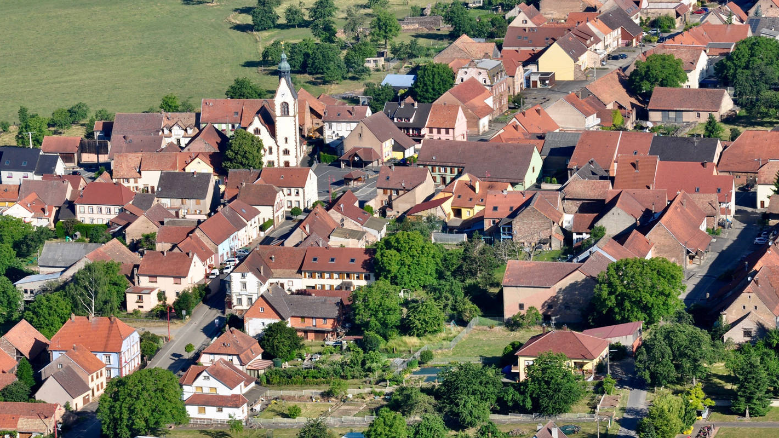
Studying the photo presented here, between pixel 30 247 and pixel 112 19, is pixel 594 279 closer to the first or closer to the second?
pixel 30 247

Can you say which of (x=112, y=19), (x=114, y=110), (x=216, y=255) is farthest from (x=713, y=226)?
(x=112, y=19)

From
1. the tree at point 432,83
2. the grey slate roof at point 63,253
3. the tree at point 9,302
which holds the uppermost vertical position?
the tree at point 432,83

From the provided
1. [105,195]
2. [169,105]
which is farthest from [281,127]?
[169,105]

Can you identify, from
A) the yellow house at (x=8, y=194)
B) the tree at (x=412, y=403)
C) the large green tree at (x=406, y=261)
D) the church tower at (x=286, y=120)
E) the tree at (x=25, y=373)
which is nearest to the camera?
the tree at (x=412, y=403)

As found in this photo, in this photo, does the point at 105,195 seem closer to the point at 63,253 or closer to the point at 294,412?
the point at 63,253

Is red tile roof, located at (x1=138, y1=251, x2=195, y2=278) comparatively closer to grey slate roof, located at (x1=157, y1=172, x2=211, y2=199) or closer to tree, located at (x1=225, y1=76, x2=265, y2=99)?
grey slate roof, located at (x1=157, y1=172, x2=211, y2=199)

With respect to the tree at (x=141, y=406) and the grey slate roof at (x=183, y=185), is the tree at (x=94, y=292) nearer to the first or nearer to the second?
the tree at (x=141, y=406)

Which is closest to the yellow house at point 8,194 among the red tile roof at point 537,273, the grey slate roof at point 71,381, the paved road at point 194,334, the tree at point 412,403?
the paved road at point 194,334

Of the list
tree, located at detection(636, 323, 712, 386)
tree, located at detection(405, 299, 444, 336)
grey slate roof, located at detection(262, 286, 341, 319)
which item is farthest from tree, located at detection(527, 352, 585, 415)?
grey slate roof, located at detection(262, 286, 341, 319)
